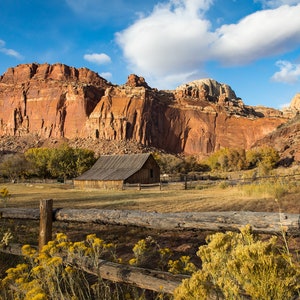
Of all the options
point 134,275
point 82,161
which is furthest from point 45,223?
point 82,161

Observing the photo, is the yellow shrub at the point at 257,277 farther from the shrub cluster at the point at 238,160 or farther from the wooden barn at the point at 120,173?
the shrub cluster at the point at 238,160

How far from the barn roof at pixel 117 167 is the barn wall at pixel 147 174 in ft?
2.04

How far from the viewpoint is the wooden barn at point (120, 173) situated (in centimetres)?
3405

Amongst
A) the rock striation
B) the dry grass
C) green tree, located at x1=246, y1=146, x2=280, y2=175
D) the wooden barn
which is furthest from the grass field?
the rock striation

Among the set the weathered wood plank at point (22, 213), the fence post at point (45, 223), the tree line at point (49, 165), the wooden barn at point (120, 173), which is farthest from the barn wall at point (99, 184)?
the fence post at point (45, 223)

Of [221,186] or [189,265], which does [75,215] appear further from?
[221,186]

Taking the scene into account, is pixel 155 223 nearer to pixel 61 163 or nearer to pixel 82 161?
pixel 82 161

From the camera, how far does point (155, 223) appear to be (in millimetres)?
4016

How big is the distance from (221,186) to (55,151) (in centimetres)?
4813

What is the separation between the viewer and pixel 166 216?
401cm

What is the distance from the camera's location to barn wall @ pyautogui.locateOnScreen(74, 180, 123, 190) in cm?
3338

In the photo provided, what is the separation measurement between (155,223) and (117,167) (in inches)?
1303

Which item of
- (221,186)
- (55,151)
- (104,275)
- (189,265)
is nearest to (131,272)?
(104,275)

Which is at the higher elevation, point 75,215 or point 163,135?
point 163,135
